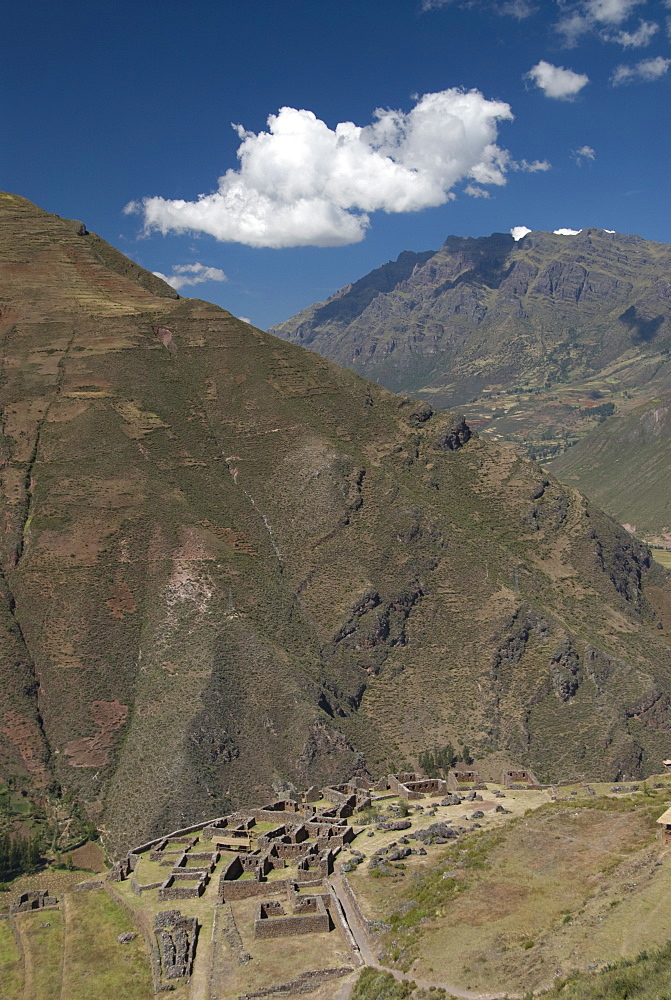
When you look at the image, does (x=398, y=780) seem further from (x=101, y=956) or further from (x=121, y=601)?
(x=121, y=601)

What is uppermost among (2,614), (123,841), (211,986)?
(2,614)

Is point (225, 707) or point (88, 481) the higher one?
point (88, 481)

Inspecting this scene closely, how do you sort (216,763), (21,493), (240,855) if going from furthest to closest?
(21,493), (216,763), (240,855)

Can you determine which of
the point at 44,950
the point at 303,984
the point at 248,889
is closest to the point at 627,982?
the point at 303,984

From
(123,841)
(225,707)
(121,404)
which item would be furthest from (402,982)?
(121,404)

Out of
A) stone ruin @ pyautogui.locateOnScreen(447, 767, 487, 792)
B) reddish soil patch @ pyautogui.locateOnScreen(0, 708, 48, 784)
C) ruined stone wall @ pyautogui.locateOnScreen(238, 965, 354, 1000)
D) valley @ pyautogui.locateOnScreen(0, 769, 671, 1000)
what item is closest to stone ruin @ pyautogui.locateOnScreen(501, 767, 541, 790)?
stone ruin @ pyautogui.locateOnScreen(447, 767, 487, 792)

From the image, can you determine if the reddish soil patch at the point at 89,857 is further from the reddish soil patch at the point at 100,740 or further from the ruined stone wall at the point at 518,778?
the ruined stone wall at the point at 518,778

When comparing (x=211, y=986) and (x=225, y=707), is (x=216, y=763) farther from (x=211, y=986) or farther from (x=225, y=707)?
(x=211, y=986)

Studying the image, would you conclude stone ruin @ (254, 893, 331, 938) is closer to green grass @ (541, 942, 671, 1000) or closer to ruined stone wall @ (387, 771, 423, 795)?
green grass @ (541, 942, 671, 1000)
